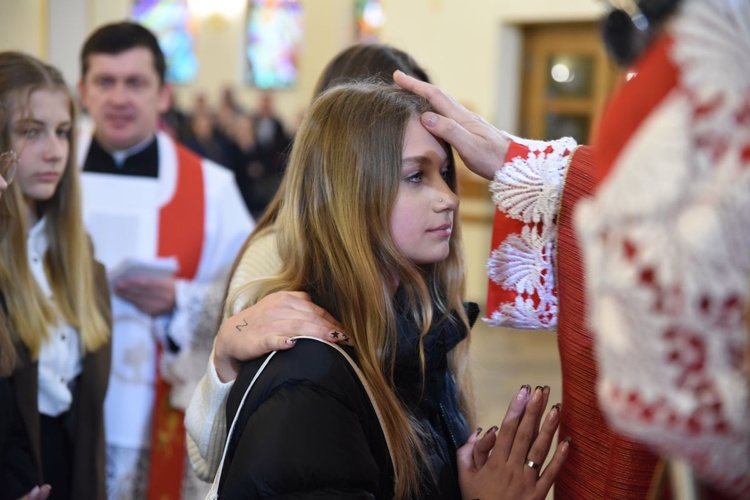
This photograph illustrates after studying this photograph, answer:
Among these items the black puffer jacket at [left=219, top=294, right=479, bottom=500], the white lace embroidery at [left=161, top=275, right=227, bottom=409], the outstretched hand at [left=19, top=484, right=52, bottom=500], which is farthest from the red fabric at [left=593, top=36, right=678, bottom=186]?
the white lace embroidery at [left=161, top=275, right=227, bottom=409]

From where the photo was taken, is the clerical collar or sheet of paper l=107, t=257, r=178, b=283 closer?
sheet of paper l=107, t=257, r=178, b=283

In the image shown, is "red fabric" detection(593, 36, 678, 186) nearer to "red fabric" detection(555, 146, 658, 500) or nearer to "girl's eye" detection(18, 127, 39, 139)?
"red fabric" detection(555, 146, 658, 500)

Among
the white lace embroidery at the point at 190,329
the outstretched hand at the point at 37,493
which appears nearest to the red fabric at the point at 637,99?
the outstretched hand at the point at 37,493

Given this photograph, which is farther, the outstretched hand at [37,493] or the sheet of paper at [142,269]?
the sheet of paper at [142,269]

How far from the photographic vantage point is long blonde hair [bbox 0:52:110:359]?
6.88 feet

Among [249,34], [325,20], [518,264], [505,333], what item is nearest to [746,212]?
[518,264]

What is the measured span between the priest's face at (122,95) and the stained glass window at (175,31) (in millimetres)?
11562

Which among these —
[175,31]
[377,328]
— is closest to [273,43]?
[175,31]

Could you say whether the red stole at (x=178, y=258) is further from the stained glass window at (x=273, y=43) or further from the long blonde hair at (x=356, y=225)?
the stained glass window at (x=273, y=43)

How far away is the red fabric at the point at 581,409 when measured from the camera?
138 cm

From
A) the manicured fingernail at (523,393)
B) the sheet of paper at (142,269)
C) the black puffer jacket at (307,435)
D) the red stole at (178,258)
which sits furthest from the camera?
the red stole at (178,258)

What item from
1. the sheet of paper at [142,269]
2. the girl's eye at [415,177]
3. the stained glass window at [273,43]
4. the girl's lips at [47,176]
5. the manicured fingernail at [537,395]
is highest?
the stained glass window at [273,43]

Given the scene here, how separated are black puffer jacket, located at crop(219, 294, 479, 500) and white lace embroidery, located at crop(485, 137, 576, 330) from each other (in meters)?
0.28

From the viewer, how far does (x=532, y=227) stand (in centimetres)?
159
